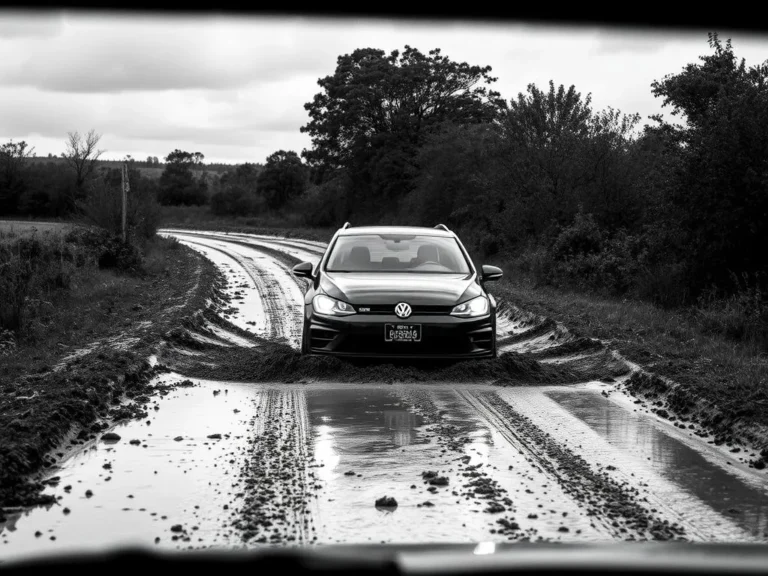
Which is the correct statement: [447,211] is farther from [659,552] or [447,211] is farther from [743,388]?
[659,552]

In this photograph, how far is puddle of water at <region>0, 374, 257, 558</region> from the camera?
17.0 ft

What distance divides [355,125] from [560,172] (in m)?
32.9

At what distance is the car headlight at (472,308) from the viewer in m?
10.8

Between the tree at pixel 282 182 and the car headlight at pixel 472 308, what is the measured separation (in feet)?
252

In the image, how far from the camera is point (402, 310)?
10602 mm

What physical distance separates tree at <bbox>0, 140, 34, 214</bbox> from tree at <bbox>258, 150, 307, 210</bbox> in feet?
66.4

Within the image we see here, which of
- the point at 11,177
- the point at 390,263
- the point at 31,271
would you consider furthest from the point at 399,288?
the point at 11,177

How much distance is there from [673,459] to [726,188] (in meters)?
12.7

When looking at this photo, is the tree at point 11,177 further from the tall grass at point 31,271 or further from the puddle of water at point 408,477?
the puddle of water at point 408,477

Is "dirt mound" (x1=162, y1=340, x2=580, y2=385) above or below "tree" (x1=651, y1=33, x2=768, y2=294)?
below

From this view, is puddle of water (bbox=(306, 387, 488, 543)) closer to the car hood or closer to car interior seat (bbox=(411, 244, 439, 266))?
the car hood

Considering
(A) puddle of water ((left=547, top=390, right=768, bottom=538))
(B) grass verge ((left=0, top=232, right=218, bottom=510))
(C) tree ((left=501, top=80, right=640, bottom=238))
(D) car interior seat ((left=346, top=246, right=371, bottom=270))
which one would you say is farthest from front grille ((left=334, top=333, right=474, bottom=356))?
(C) tree ((left=501, top=80, right=640, bottom=238))

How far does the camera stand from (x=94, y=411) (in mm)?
8648

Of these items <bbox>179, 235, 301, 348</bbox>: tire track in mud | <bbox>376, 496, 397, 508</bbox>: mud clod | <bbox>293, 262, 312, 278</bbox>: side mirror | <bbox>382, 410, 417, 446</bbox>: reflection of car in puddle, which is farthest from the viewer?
<bbox>179, 235, 301, 348</bbox>: tire track in mud
